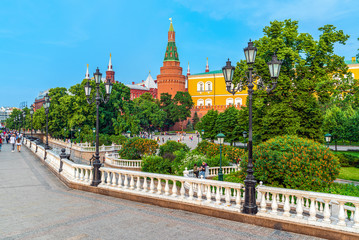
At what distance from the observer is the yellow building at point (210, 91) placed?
8238 cm

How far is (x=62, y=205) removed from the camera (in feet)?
29.0

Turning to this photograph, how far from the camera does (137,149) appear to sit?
24922mm

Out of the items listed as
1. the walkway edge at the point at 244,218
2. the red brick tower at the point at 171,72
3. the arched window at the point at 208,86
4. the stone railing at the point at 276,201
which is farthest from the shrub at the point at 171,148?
the red brick tower at the point at 171,72

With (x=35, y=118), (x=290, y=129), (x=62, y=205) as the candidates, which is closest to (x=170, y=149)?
(x=290, y=129)

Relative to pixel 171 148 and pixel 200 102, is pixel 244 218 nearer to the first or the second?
pixel 171 148

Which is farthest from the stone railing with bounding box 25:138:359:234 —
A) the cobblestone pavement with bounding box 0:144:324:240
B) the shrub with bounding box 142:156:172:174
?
the shrub with bounding box 142:156:172:174

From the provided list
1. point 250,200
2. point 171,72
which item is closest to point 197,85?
point 171,72

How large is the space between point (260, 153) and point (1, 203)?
9.82 meters

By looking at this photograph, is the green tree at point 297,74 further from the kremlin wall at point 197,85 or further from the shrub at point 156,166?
the kremlin wall at point 197,85

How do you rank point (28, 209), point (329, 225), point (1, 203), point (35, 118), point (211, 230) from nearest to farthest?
point (329, 225)
point (211, 230)
point (28, 209)
point (1, 203)
point (35, 118)

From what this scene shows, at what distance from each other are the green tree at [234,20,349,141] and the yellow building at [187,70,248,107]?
5500 centimetres

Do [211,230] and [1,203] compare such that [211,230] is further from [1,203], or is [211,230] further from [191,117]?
→ [191,117]

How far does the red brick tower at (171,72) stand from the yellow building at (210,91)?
402 centimetres

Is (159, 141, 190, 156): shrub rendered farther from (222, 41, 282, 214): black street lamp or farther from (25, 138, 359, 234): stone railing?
(222, 41, 282, 214): black street lamp
